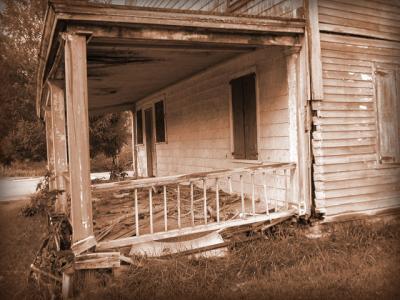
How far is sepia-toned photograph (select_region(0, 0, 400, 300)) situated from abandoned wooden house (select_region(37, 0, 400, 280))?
2 cm

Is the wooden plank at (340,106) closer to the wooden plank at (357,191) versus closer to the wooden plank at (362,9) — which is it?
the wooden plank at (357,191)

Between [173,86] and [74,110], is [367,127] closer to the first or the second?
[74,110]

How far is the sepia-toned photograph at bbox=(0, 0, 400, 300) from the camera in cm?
435

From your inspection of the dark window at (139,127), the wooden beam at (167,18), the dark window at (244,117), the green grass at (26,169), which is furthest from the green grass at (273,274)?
the green grass at (26,169)

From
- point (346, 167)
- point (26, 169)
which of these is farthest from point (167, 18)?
point (26, 169)

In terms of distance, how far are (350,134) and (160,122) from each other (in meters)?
7.12

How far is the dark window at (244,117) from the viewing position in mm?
7078

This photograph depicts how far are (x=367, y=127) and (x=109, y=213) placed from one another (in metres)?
4.74

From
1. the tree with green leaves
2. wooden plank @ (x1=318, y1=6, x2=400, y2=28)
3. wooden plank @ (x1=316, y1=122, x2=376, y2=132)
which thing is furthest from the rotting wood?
the tree with green leaves

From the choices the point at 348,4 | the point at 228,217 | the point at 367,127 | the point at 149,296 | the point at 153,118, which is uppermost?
the point at 348,4

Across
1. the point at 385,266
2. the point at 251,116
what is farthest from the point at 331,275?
the point at 251,116

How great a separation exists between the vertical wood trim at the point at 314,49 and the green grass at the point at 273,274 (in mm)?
2275

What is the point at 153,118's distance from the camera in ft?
41.5

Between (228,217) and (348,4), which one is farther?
(348,4)
